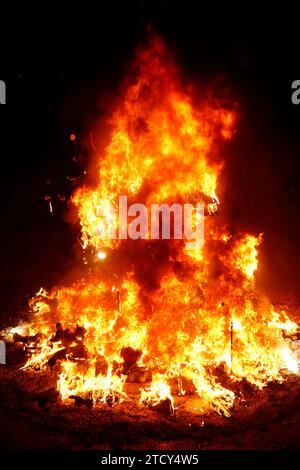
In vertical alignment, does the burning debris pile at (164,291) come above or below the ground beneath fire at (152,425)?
above

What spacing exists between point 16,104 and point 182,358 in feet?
55.1

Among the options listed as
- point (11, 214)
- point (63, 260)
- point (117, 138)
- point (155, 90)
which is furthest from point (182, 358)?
point (11, 214)

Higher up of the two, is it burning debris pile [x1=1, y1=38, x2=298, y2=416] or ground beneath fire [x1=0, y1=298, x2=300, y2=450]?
burning debris pile [x1=1, y1=38, x2=298, y2=416]

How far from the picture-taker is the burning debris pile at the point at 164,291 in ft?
26.8

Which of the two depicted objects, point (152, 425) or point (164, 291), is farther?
point (164, 291)

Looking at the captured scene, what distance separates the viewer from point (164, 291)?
28.3ft

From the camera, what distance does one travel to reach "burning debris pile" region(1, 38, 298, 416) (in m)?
8.16

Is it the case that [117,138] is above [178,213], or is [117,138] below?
above

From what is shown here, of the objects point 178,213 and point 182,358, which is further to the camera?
point 178,213

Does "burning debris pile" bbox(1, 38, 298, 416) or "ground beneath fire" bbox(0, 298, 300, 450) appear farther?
"burning debris pile" bbox(1, 38, 298, 416)

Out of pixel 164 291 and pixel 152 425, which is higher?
pixel 164 291

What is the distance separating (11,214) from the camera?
1777 cm

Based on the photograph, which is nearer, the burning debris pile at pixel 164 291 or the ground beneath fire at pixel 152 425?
the ground beneath fire at pixel 152 425
